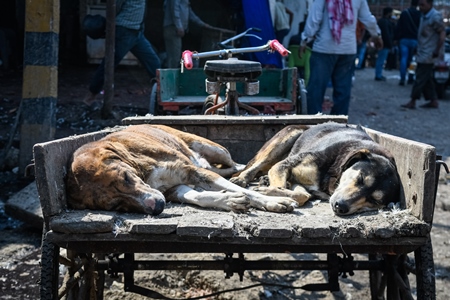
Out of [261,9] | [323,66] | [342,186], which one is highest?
[261,9]

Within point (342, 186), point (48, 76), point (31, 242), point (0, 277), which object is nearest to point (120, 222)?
point (342, 186)

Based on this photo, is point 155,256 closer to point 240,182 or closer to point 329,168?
point 240,182

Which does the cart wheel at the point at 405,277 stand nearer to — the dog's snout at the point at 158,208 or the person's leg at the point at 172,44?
the dog's snout at the point at 158,208

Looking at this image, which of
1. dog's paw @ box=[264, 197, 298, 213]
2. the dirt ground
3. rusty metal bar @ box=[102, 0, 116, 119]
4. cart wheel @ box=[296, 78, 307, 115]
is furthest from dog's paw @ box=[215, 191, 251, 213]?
rusty metal bar @ box=[102, 0, 116, 119]

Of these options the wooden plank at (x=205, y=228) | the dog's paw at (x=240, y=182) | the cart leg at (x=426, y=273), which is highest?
the wooden plank at (x=205, y=228)

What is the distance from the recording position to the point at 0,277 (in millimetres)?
4836

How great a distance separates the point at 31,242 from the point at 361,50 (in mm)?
17714

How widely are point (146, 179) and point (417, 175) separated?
1.63 meters

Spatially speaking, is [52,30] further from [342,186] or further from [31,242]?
[342,186]

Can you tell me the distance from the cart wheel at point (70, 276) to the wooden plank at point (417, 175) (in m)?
1.87

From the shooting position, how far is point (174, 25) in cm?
1119

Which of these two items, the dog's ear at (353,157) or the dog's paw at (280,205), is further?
the dog's ear at (353,157)

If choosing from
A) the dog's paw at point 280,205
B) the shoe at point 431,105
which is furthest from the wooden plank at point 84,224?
the shoe at point 431,105

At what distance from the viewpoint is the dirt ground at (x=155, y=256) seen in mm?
4859
